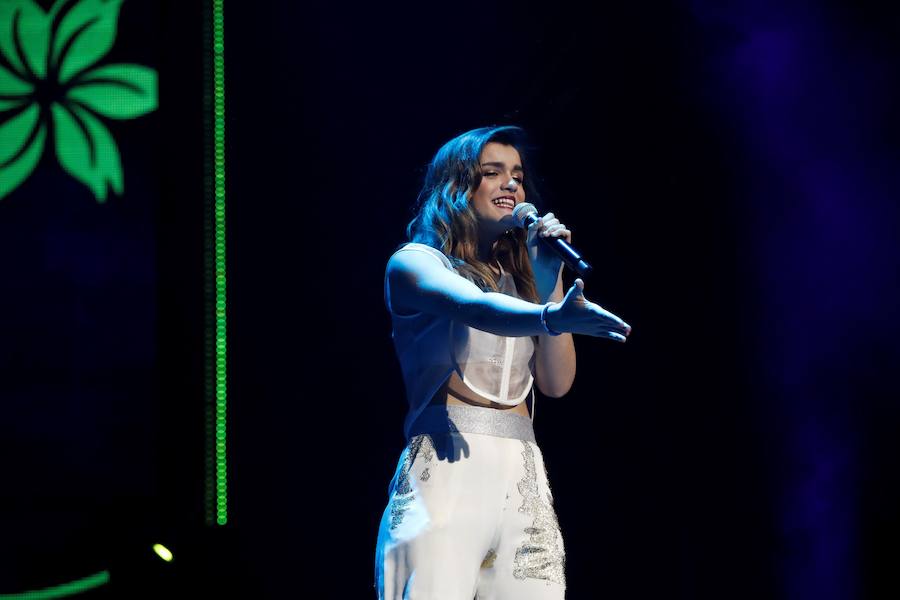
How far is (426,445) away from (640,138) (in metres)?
1.48

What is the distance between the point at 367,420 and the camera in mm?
2889

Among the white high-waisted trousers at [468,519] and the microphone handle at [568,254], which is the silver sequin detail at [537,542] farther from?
the microphone handle at [568,254]

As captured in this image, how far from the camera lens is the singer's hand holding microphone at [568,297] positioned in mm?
1510

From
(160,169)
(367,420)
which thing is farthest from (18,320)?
(367,420)

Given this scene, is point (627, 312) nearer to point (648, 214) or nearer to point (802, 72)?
point (648, 214)

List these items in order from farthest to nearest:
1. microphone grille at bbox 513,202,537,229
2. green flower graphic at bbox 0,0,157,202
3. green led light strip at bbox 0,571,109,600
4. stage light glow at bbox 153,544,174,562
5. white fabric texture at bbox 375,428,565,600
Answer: green flower graphic at bbox 0,0,157,202, green led light strip at bbox 0,571,109,600, stage light glow at bbox 153,544,174,562, microphone grille at bbox 513,202,537,229, white fabric texture at bbox 375,428,565,600

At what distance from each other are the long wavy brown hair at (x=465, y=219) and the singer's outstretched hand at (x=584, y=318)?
1.57 ft

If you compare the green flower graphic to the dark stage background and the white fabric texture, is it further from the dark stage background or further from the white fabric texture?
the white fabric texture

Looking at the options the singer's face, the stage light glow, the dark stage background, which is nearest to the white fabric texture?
the singer's face

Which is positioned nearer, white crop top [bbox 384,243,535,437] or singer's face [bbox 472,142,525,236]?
white crop top [bbox 384,243,535,437]

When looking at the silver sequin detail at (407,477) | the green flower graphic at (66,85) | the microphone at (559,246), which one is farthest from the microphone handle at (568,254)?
the green flower graphic at (66,85)

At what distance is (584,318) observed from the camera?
1524 millimetres

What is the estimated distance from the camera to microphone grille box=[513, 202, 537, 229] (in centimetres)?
197

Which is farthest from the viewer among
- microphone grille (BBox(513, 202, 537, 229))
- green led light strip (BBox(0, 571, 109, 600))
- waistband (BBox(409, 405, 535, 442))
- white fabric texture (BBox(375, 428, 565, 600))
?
green led light strip (BBox(0, 571, 109, 600))
